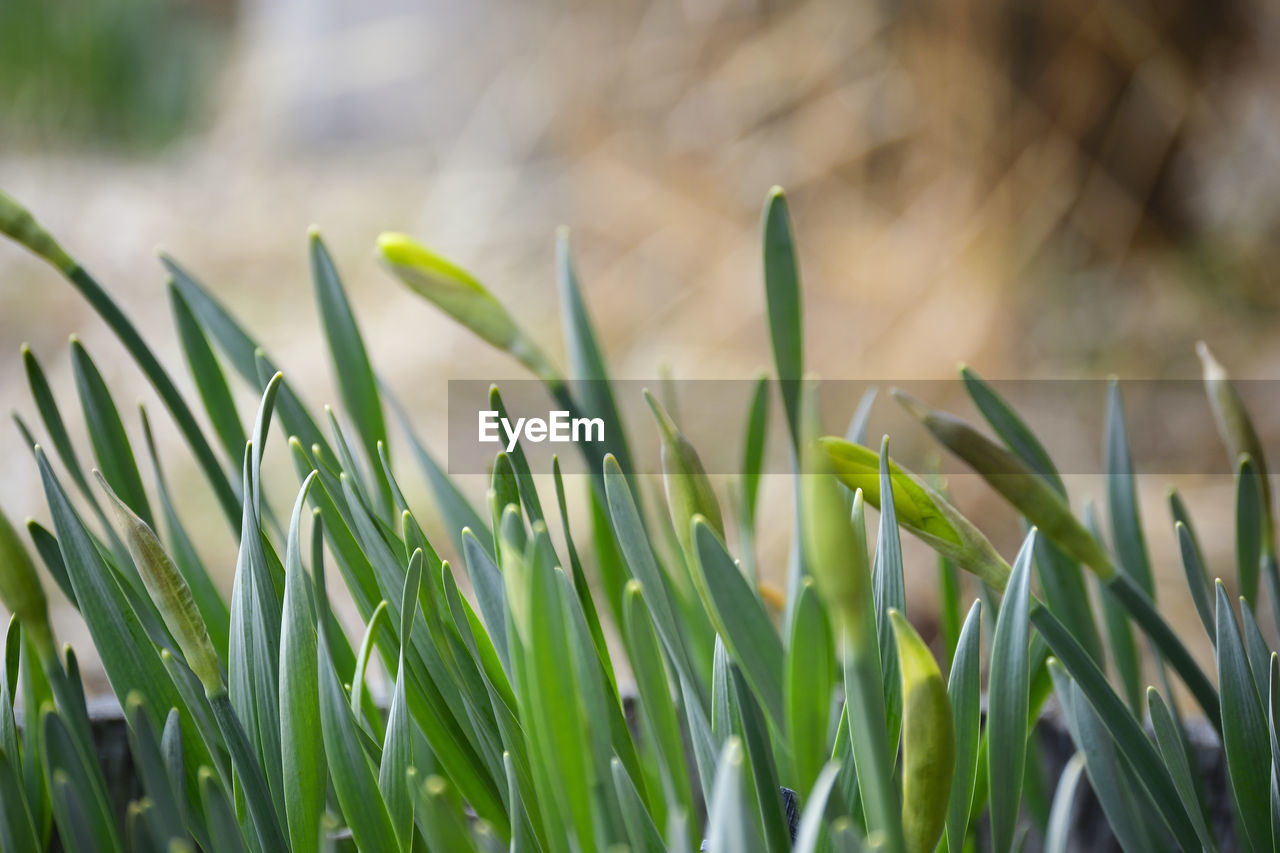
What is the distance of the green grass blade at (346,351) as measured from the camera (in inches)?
7.7

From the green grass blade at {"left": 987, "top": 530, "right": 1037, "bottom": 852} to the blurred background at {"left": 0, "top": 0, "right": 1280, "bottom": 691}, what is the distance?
57 centimetres

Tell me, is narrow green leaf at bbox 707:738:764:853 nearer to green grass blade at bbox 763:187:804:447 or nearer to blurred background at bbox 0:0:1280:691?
green grass blade at bbox 763:187:804:447

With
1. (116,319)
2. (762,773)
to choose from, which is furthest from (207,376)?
(762,773)

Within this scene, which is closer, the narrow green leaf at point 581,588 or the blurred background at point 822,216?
the narrow green leaf at point 581,588

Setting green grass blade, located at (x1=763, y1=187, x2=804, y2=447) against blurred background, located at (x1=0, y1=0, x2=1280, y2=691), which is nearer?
green grass blade, located at (x1=763, y1=187, x2=804, y2=447)

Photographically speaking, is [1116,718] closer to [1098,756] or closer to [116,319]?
[1098,756]

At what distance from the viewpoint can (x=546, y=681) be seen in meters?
0.10

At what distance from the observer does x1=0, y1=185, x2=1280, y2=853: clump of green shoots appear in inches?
4.0

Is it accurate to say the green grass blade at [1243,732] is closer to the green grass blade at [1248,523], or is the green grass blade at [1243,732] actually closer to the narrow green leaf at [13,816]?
the green grass blade at [1248,523]

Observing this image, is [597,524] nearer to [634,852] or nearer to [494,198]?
[634,852]
